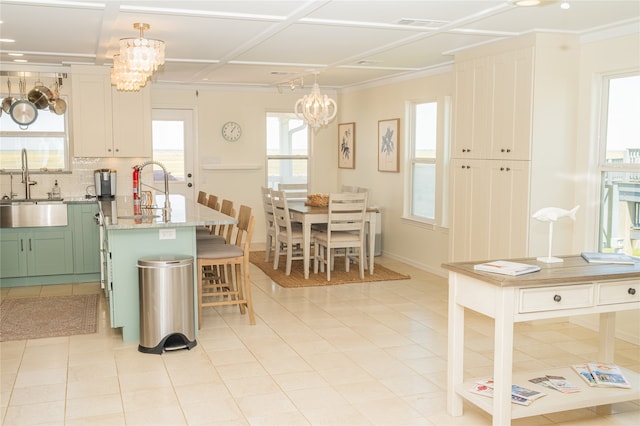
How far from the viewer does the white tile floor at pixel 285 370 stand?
3.51 m

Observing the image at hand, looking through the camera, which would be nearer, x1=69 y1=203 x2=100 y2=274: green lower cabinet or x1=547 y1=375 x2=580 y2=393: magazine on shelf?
x1=547 y1=375 x2=580 y2=393: magazine on shelf

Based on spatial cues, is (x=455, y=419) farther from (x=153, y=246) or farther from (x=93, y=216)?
(x=93, y=216)

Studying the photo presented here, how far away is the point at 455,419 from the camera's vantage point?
136 inches

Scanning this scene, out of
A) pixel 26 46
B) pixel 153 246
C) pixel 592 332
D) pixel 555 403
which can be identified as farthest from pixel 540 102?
pixel 26 46

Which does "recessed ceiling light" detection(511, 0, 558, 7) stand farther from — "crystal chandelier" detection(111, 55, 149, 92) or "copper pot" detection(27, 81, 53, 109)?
"copper pot" detection(27, 81, 53, 109)

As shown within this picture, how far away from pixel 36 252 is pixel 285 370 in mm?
3817

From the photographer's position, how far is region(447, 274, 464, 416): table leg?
3.41 meters

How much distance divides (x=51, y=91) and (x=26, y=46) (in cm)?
153

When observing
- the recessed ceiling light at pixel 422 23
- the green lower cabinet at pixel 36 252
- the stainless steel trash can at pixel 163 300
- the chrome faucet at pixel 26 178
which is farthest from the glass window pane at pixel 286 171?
the stainless steel trash can at pixel 163 300

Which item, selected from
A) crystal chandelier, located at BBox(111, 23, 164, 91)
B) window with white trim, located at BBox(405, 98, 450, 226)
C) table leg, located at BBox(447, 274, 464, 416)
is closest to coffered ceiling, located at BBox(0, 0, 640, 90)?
crystal chandelier, located at BBox(111, 23, 164, 91)

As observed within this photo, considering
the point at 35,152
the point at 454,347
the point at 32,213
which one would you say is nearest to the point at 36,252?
the point at 32,213

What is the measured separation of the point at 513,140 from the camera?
5.34m

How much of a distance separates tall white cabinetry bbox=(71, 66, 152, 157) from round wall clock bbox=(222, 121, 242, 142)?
6.25ft

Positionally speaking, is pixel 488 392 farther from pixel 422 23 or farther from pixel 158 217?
pixel 158 217
